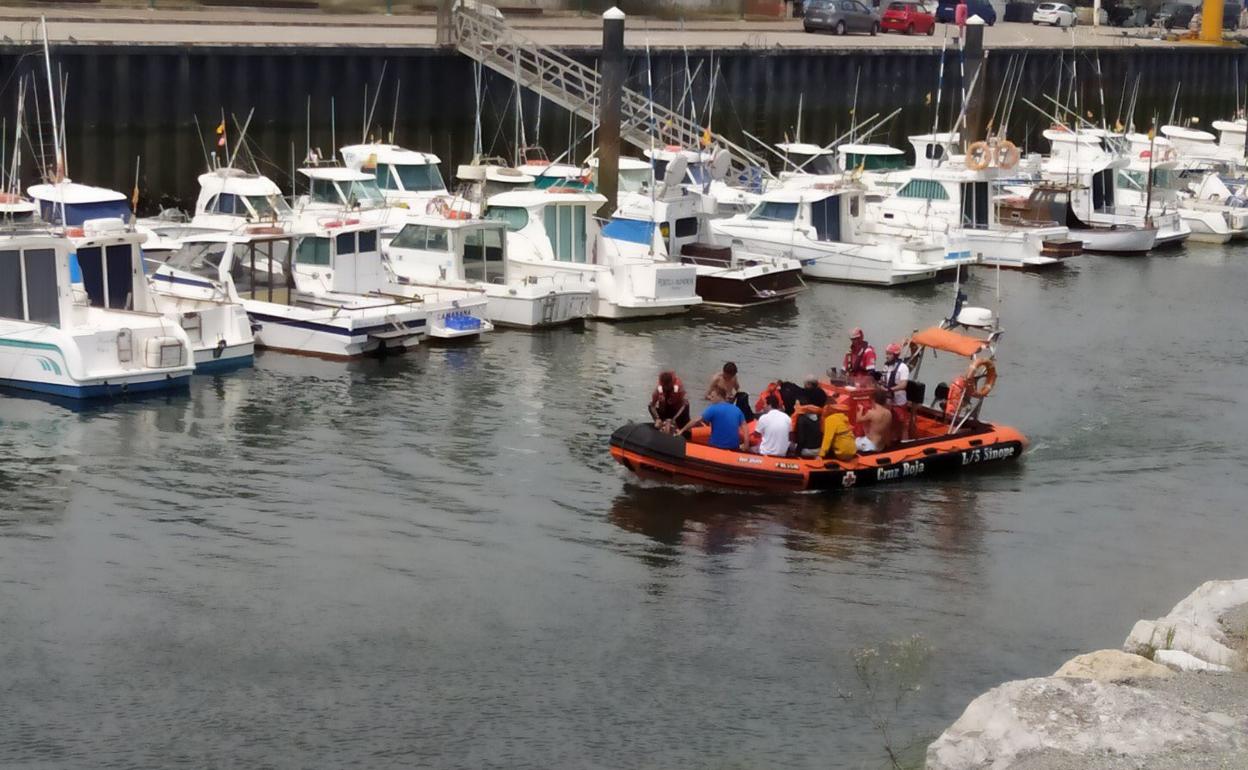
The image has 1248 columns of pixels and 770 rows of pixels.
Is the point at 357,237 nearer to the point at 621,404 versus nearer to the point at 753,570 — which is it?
the point at 621,404

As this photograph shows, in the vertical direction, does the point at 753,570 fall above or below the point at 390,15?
below

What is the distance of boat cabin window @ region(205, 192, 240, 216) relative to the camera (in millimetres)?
32281

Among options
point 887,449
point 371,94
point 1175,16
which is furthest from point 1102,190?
point 1175,16

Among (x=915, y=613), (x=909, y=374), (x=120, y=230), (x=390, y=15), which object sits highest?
(x=390, y=15)

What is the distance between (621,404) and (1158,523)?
25.2ft

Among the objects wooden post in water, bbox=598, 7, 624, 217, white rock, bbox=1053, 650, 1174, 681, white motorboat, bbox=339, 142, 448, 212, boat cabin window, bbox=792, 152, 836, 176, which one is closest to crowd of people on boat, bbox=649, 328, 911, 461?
white rock, bbox=1053, 650, 1174, 681

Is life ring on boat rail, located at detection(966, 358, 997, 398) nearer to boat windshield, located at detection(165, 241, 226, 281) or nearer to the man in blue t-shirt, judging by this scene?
the man in blue t-shirt

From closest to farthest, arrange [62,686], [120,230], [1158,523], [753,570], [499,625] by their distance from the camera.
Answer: [62,686] → [499,625] → [753,570] → [1158,523] → [120,230]

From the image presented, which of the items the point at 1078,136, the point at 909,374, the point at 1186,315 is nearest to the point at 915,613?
the point at 909,374

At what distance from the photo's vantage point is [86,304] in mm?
25609

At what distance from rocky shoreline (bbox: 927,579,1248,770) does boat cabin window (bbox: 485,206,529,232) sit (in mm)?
19714

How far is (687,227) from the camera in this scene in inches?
1375

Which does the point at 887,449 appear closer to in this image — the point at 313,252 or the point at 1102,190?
the point at 313,252

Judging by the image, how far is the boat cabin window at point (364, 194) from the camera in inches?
1371
